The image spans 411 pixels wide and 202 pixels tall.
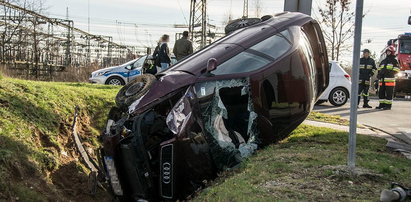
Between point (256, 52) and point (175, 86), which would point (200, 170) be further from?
point (256, 52)

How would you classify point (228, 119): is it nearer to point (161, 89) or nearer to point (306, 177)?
point (161, 89)

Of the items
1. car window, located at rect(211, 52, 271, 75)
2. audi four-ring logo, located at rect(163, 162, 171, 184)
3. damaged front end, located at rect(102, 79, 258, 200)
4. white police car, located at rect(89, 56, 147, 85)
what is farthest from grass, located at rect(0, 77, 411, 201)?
white police car, located at rect(89, 56, 147, 85)

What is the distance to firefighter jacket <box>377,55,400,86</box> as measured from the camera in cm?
1225

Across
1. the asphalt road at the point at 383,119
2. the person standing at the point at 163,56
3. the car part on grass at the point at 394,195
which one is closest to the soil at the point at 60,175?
the car part on grass at the point at 394,195

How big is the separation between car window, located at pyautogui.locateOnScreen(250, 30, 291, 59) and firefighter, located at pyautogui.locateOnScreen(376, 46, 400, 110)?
7974 mm

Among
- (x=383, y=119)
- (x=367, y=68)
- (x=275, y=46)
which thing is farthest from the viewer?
(x=367, y=68)

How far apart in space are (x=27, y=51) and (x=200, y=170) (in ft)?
60.3

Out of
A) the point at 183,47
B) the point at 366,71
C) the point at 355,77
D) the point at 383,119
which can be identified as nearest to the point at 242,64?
the point at 355,77

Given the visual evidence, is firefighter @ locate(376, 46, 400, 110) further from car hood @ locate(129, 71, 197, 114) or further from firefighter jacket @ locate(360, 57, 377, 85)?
car hood @ locate(129, 71, 197, 114)

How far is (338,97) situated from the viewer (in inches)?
505

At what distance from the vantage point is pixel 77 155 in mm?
5961

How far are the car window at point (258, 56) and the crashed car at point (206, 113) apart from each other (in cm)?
1

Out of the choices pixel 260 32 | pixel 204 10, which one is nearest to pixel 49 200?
pixel 260 32

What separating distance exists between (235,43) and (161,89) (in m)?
1.29
